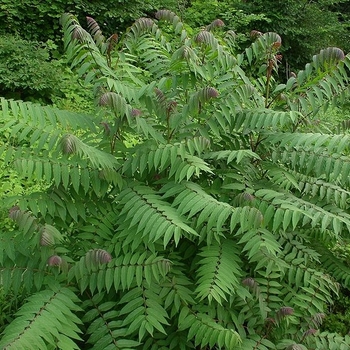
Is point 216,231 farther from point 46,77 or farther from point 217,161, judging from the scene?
point 46,77

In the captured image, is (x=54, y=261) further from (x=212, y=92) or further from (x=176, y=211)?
(x=212, y=92)

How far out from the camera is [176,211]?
2.55m

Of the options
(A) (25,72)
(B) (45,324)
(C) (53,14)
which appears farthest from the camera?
(C) (53,14)

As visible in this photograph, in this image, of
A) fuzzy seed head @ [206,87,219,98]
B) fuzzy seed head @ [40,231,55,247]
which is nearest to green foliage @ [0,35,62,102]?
fuzzy seed head @ [206,87,219,98]

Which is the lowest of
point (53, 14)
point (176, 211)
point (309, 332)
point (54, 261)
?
point (53, 14)

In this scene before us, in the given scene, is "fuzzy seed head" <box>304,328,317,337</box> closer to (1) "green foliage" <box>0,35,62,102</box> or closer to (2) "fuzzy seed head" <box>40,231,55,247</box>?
→ (2) "fuzzy seed head" <box>40,231,55,247</box>

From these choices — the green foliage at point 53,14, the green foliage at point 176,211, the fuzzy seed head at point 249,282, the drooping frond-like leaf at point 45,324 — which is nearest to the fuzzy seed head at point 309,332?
the green foliage at point 176,211

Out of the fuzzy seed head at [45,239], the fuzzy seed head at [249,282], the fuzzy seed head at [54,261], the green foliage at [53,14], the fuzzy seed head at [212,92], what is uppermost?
the fuzzy seed head at [212,92]

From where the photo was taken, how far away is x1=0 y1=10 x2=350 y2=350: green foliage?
2445 millimetres

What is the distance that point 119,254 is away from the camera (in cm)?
269

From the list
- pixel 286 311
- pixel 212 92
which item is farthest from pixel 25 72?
pixel 286 311

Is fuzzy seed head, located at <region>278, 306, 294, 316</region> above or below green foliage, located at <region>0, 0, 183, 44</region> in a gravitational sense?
above

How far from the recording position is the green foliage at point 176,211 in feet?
8.02

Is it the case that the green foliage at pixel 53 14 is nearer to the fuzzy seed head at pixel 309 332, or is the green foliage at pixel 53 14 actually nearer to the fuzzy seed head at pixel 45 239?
the fuzzy seed head at pixel 45 239
